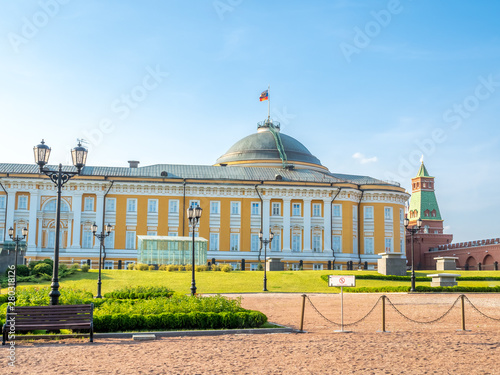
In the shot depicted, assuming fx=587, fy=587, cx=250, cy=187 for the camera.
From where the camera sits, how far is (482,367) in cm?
1120

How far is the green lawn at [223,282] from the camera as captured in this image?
112 feet

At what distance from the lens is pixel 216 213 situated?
2291 inches

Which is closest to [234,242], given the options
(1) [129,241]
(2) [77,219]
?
(1) [129,241]

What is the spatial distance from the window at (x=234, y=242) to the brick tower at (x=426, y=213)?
129ft

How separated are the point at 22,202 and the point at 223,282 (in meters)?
27.7

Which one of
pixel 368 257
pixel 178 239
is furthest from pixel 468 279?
pixel 178 239

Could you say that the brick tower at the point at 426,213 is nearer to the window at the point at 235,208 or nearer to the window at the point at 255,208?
the window at the point at 255,208

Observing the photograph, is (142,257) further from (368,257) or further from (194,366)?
(194,366)

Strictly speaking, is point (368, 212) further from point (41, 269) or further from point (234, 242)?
point (41, 269)

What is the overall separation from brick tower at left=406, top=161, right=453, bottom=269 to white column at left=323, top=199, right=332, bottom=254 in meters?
33.7

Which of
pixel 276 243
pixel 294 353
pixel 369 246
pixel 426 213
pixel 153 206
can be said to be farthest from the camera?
pixel 426 213

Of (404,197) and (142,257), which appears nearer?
(142,257)

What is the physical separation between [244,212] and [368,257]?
1338cm

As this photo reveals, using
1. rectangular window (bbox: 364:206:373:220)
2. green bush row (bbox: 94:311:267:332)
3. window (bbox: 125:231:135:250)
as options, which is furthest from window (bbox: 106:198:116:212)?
green bush row (bbox: 94:311:267:332)
